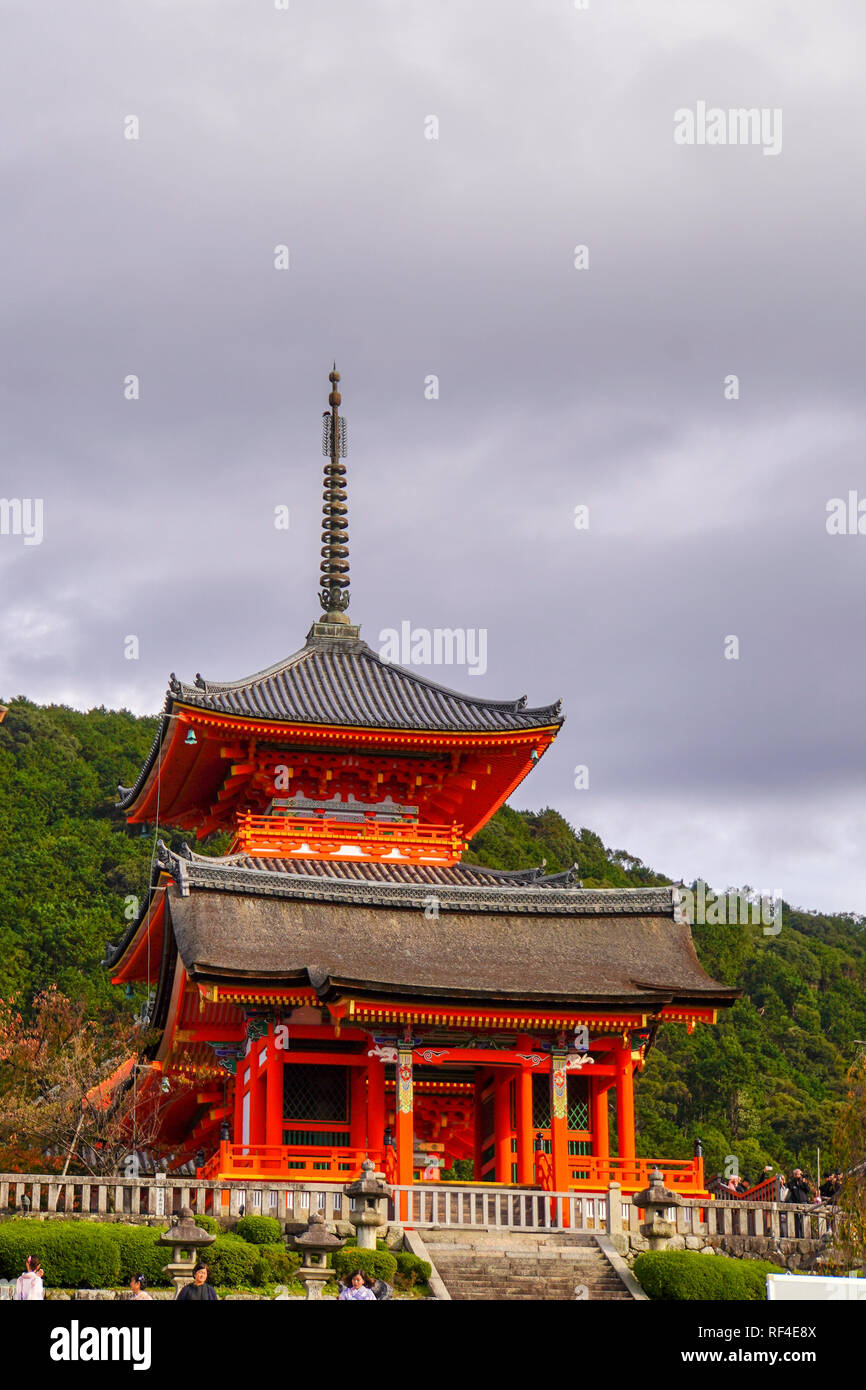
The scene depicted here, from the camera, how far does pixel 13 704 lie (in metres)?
108

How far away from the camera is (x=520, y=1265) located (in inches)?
1181

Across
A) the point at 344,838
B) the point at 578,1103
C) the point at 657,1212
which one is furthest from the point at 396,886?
the point at 657,1212

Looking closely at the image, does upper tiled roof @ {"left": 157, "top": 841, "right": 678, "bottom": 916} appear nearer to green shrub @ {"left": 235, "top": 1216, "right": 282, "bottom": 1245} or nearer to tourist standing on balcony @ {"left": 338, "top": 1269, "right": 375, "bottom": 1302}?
green shrub @ {"left": 235, "top": 1216, "right": 282, "bottom": 1245}

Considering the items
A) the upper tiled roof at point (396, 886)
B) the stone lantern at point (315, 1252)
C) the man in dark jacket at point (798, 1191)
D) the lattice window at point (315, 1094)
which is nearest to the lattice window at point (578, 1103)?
the upper tiled roof at point (396, 886)

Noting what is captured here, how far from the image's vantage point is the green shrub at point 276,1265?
2745cm

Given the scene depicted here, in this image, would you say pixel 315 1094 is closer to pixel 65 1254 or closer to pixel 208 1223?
pixel 208 1223

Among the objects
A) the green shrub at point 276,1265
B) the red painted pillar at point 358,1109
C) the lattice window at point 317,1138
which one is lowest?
the green shrub at point 276,1265

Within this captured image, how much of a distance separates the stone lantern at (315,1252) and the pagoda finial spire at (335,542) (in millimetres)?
22041

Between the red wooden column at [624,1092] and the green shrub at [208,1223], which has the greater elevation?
the red wooden column at [624,1092]

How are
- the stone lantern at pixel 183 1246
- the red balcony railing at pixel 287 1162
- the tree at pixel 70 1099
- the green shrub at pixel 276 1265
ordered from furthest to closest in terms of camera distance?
the tree at pixel 70 1099
the red balcony railing at pixel 287 1162
the green shrub at pixel 276 1265
the stone lantern at pixel 183 1246

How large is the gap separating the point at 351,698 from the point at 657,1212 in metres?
16.1

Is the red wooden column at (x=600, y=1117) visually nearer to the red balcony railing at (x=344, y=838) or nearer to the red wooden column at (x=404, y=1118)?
the red wooden column at (x=404, y=1118)

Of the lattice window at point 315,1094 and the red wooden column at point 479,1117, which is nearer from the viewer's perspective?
the lattice window at point 315,1094

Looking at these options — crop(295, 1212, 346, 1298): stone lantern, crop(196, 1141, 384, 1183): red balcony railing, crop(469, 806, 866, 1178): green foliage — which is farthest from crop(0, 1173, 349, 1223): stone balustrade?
crop(469, 806, 866, 1178): green foliage
